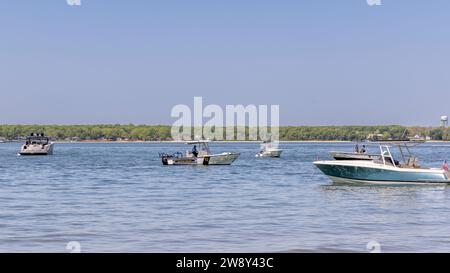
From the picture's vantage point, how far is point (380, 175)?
52.4 meters

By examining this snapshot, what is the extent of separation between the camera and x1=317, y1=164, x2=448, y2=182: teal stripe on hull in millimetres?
51719

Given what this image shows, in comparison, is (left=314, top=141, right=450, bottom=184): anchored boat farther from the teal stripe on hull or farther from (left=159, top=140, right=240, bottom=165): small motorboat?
(left=159, top=140, right=240, bottom=165): small motorboat

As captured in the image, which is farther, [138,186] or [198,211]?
[138,186]

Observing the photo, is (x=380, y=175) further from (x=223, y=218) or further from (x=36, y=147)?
(x=36, y=147)

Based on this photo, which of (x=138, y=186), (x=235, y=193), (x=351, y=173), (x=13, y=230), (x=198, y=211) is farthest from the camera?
(x=138, y=186)

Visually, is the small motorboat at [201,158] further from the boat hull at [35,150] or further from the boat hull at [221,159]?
the boat hull at [35,150]

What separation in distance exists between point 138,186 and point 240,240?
33.3 meters

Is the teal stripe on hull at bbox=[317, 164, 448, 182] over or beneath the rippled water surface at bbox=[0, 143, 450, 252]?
over

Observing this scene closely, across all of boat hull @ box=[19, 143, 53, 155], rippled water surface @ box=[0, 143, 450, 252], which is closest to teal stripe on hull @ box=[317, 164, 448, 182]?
rippled water surface @ box=[0, 143, 450, 252]

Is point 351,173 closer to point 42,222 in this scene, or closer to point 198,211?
point 198,211

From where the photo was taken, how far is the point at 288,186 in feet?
188

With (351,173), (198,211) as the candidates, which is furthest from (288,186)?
(198,211)

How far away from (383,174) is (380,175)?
236 millimetres
